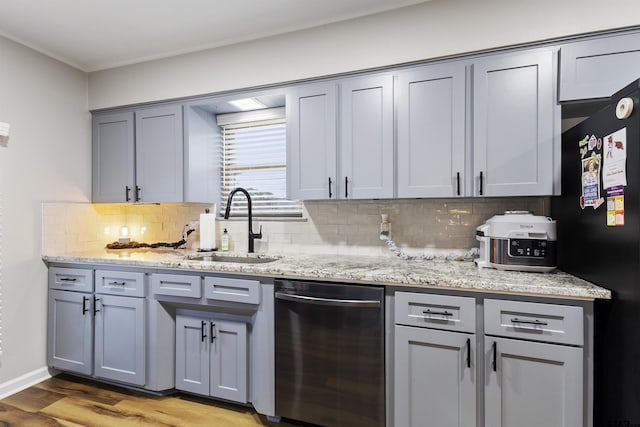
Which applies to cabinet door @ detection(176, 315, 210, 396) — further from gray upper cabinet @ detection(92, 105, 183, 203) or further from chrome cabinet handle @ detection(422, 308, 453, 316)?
chrome cabinet handle @ detection(422, 308, 453, 316)

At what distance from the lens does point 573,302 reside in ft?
5.13

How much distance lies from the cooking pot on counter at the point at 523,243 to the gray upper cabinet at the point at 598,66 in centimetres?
68

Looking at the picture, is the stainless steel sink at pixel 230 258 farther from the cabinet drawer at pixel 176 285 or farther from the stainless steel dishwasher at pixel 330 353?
the stainless steel dishwasher at pixel 330 353

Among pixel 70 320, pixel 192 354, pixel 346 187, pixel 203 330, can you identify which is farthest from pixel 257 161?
pixel 70 320

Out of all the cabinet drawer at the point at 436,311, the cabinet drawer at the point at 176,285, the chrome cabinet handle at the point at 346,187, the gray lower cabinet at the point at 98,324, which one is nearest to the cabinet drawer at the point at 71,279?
the gray lower cabinet at the point at 98,324

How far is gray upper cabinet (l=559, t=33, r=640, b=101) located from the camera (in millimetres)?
1805

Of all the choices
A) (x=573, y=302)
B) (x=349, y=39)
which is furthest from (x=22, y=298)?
(x=573, y=302)

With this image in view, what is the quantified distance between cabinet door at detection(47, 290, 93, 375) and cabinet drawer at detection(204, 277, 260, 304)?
1053 mm

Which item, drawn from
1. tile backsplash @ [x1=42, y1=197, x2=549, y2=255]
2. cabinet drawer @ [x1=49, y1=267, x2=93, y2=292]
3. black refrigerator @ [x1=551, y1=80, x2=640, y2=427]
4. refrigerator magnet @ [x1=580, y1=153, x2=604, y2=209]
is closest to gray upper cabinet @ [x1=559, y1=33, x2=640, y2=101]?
black refrigerator @ [x1=551, y1=80, x2=640, y2=427]

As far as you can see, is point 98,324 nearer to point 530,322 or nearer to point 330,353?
point 330,353

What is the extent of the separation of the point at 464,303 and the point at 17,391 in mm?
3095

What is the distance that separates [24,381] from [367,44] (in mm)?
3390

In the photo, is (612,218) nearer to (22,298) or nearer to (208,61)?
(208,61)

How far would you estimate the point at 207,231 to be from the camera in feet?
9.71
